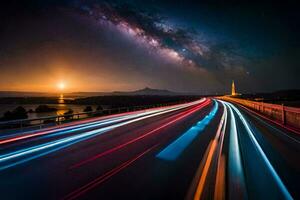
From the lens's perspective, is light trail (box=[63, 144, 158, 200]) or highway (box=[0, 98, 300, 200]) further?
highway (box=[0, 98, 300, 200])

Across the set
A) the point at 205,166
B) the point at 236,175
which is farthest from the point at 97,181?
the point at 236,175

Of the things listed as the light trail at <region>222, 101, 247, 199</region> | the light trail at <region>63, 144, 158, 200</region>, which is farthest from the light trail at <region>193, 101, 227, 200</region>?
the light trail at <region>63, 144, 158, 200</region>

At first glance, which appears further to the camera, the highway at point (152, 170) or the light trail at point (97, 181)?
the highway at point (152, 170)

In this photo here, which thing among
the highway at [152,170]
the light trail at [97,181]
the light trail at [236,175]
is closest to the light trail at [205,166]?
the highway at [152,170]

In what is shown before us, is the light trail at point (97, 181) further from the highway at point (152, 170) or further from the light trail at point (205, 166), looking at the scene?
the light trail at point (205, 166)

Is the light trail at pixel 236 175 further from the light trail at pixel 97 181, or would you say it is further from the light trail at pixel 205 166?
the light trail at pixel 97 181

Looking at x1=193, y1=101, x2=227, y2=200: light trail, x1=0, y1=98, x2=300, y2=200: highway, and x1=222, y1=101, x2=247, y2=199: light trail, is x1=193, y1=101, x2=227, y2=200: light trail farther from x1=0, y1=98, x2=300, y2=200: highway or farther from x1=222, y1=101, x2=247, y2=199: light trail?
x1=222, y1=101, x2=247, y2=199: light trail

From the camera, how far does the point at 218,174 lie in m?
6.31

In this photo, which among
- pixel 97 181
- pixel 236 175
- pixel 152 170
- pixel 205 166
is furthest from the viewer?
pixel 205 166

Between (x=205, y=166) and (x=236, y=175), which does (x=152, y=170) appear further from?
(x=236, y=175)

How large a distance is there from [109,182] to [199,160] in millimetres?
3433

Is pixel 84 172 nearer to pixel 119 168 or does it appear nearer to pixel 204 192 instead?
pixel 119 168

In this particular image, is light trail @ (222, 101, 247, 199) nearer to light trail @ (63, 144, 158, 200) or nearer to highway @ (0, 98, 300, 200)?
highway @ (0, 98, 300, 200)

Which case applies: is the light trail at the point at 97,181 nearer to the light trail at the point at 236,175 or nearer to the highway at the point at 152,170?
the highway at the point at 152,170
